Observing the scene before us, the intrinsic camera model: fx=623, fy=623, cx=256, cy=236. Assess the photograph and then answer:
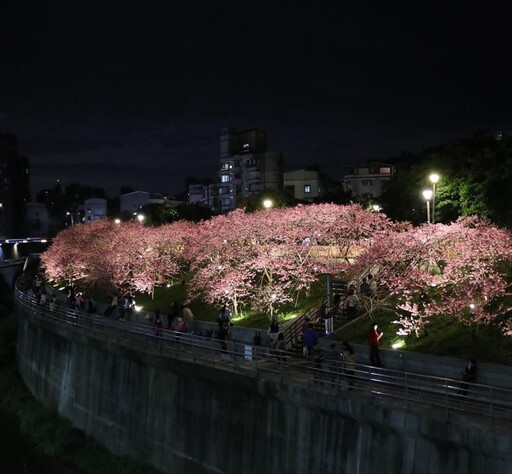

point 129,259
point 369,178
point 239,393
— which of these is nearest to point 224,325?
point 239,393

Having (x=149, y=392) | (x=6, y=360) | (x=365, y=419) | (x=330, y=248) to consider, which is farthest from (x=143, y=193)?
(x=365, y=419)

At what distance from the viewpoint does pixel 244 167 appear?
105562mm

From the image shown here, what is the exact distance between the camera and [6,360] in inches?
1858

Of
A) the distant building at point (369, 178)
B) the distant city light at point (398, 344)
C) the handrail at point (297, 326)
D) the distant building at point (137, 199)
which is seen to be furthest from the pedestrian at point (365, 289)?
the distant building at point (137, 199)

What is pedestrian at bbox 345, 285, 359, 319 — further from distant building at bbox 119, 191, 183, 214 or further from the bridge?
distant building at bbox 119, 191, 183, 214

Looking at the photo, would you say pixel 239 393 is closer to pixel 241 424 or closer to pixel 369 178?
pixel 241 424

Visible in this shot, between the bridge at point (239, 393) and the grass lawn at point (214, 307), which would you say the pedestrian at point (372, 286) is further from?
the bridge at point (239, 393)

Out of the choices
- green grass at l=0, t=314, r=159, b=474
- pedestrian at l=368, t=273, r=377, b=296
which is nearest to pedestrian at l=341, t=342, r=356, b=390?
pedestrian at l=368, t=273, r=377, b=296

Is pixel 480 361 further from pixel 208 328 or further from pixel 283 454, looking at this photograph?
pixel 208 328

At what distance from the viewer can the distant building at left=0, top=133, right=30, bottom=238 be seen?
146000mm

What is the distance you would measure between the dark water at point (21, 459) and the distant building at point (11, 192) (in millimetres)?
117783

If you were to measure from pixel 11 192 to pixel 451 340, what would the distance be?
144193mm

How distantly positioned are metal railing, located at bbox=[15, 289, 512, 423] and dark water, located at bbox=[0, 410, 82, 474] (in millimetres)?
5976

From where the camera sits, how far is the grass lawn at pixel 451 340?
21.1 m
